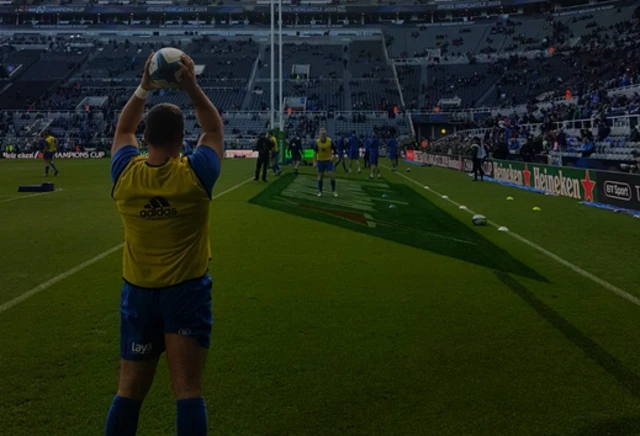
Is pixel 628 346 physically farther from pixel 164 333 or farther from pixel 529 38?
pixel 529 38

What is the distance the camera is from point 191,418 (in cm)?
268

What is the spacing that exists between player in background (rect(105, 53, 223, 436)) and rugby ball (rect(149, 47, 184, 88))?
0.03 metres

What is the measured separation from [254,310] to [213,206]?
375 inches

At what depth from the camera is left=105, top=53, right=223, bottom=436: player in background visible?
2.74 meters

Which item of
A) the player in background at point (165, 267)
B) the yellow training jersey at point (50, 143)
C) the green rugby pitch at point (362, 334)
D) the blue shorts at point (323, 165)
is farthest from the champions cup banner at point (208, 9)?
the player in background at point (165, 267)

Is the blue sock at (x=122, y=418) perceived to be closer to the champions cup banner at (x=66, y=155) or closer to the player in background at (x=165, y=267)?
the player in background at (x=165, y=267)

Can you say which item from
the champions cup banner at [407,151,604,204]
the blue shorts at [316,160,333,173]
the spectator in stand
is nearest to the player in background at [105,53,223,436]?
the champions cup banner at [407,151,604,204]

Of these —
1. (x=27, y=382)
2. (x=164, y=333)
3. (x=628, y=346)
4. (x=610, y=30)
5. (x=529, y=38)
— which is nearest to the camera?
(x=164, y=333)

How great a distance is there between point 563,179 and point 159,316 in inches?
681

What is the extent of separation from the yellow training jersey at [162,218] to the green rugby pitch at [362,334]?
4.07 feet

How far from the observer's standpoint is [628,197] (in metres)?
14.0

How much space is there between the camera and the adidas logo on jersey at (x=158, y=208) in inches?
108

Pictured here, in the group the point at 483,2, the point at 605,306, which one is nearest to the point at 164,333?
the point at 605,306

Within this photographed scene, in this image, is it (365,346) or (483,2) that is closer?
(365,346)
